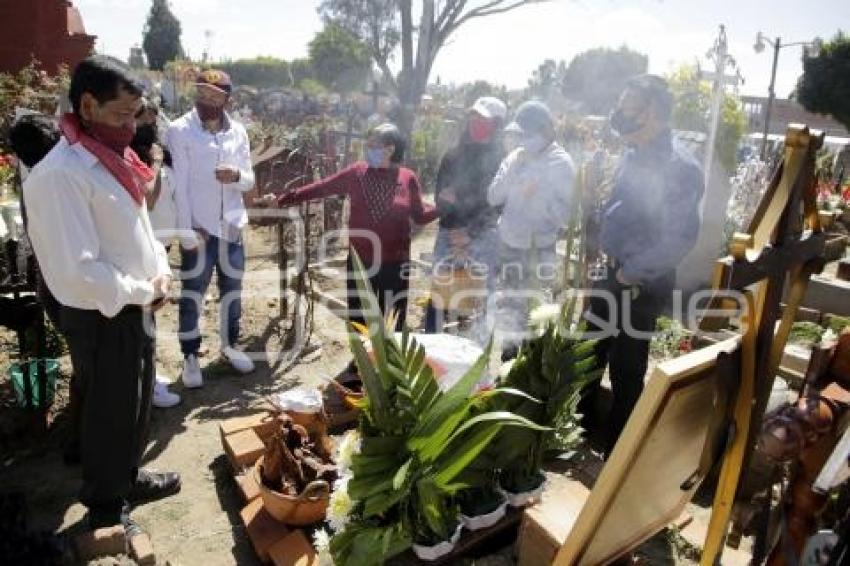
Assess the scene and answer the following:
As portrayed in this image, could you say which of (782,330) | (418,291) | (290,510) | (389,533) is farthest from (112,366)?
(418,291)

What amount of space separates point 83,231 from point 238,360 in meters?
2.83

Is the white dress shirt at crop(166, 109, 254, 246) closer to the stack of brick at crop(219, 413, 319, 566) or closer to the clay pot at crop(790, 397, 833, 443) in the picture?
the stack of brick at crop(219, 413, 319, 566)

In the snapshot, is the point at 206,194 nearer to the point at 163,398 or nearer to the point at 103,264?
the point at 163,398

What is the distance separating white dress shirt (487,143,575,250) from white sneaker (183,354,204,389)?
263cm

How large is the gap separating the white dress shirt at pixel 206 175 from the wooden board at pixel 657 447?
370cm

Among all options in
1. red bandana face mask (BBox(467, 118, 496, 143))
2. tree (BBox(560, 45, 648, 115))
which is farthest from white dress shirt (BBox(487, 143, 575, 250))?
tree (BBox(560, 45, 648, 115))

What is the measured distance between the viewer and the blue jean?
4727mm

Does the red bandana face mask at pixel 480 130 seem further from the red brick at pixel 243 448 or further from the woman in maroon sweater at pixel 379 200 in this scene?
the red brick at pixel 243 448

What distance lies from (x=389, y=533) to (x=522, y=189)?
10.4 feet

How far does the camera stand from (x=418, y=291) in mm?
7598

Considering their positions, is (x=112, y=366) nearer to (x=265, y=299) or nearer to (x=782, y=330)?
(x=782, y=330)

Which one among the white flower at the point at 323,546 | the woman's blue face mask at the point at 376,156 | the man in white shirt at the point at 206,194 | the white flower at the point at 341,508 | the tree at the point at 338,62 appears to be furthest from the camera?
the tree at the point at 338,62

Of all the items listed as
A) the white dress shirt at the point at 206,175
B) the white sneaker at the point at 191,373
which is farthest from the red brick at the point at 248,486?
the white dress shirt at the point at 206,175

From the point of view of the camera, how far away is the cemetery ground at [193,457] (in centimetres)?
318
